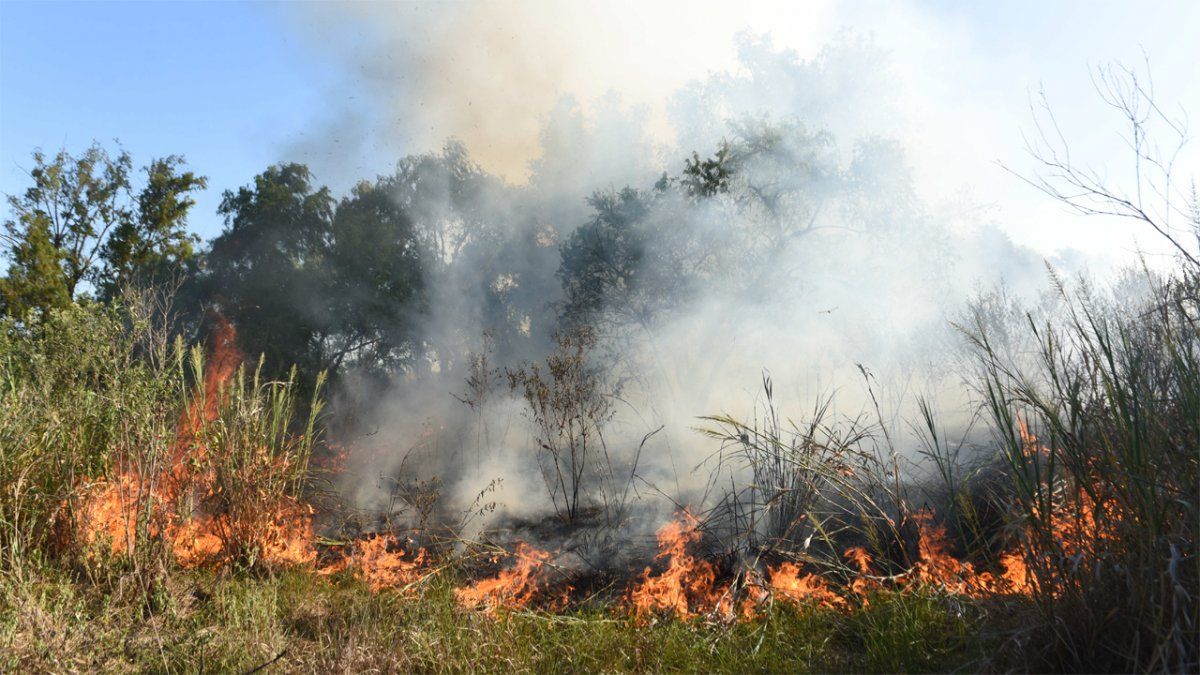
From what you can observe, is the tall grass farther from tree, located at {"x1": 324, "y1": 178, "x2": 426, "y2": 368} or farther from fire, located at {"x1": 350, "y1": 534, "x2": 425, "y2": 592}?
tree, located at {"x1": 324, "y1": 178, "x2": 426, "y2": 368}

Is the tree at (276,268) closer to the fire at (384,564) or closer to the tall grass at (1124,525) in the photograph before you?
the fire at (384,564)

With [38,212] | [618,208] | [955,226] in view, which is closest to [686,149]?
[618,208]

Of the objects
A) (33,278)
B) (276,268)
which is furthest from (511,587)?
(33,278)

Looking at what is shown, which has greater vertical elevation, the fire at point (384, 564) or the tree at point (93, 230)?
the tree at point (93, 230)

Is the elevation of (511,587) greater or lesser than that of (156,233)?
lesser

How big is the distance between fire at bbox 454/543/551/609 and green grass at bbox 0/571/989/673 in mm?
198

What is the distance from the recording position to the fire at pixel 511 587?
473 cm

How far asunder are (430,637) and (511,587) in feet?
4.83

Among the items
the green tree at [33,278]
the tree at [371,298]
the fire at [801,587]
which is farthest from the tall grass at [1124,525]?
the green tree at [33,278]

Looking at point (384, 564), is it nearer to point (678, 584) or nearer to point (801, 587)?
point (678, 584)

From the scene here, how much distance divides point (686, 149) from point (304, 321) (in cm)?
971

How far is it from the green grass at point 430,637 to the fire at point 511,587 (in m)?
0.20

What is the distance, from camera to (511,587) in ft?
17.7

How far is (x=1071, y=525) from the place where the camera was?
279 centimetres
